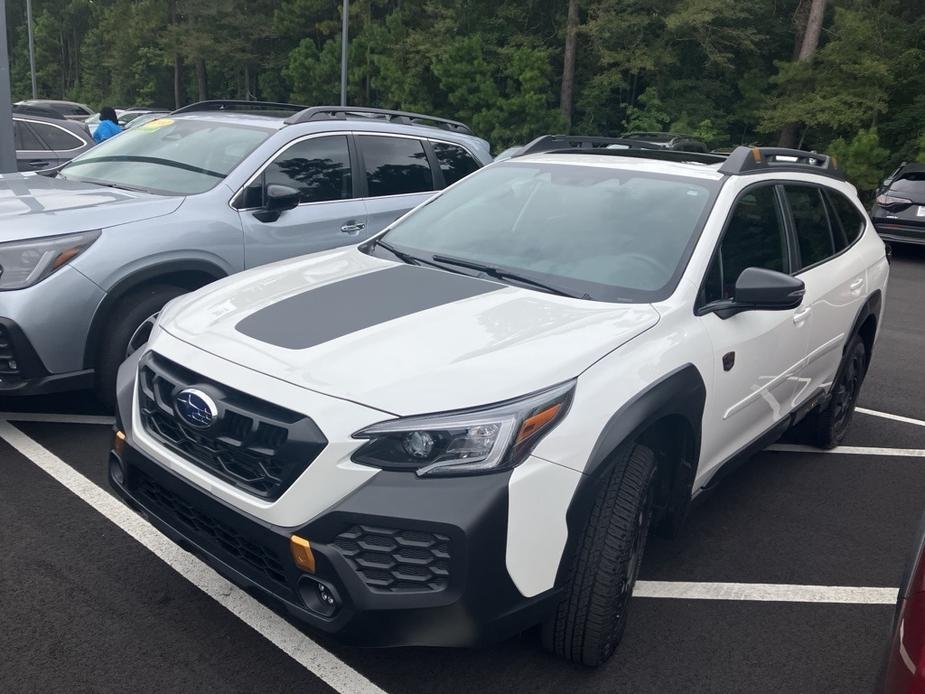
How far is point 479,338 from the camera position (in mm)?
2871

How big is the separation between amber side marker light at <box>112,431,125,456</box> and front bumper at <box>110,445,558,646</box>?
32.7 inches

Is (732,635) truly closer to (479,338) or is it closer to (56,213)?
(479,338)

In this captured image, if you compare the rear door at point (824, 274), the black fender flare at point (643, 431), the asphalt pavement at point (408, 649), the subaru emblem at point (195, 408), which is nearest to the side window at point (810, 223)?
the rear door at point (824, 274)

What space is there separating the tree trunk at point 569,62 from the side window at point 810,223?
2701 cm

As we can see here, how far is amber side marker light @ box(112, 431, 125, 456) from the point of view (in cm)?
305

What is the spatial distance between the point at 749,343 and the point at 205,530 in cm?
223

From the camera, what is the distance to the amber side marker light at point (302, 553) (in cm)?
246

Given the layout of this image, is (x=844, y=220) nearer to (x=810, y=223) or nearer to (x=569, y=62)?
(x=810, y=223)

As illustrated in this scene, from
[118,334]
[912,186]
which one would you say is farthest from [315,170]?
[912,186]

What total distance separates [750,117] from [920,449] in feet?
86.6

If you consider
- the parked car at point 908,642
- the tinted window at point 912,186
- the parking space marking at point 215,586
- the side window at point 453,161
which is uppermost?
the side window at point 453,161

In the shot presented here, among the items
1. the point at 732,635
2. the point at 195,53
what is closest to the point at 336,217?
the point at 732,635

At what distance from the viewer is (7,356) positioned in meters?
4.31

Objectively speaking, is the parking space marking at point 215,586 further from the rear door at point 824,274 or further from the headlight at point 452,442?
the rear door at point 824,274
